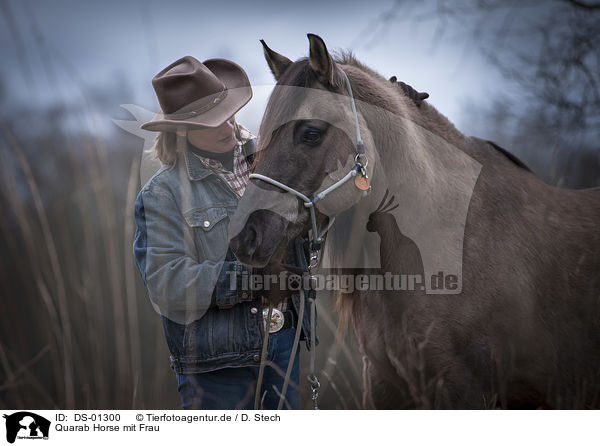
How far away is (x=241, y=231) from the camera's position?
4.58 ft

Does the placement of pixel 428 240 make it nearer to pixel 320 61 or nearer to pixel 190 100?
pixel 320 61

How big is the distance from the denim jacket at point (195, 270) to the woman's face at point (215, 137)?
70 mm

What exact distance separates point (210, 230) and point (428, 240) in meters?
0.89

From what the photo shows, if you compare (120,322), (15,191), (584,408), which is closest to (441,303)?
(584,408)

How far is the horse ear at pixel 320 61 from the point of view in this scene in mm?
1459

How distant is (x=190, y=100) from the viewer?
162 cm

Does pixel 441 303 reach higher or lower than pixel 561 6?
lower

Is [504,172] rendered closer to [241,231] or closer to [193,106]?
[241,231]

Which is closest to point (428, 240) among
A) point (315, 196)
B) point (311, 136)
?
point (315, 196)

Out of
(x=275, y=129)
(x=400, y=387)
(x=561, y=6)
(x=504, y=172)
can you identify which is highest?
(x=561, y=6)

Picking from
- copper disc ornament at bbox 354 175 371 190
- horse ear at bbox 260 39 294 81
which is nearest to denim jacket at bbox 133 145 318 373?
copper disc ornament at bbox 354 175 371 190
